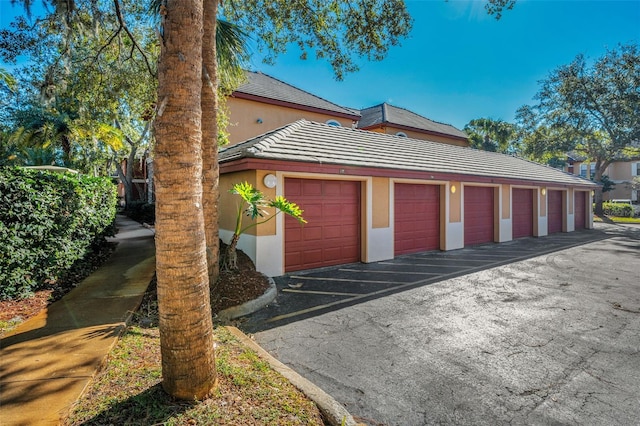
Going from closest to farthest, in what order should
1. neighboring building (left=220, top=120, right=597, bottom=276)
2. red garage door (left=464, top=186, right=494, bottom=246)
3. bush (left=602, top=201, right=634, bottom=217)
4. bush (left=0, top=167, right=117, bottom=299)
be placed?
bush (left=0, top=167, right=117, bottom=299) < neighboring building (left=220, top=120, right=597, bottom=276) < red garage door (left=464, top=186, right=494, bottom=246) < bush (left=602, top=201, right=634, bottom=217)

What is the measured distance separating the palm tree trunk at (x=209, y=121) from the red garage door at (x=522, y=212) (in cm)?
1448

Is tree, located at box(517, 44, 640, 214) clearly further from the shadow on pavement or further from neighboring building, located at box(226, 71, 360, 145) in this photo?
neighboring building, located at box(226, 71, 360, 145)

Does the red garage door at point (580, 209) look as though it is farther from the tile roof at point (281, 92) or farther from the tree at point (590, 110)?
the tile roof at point (281, 92)

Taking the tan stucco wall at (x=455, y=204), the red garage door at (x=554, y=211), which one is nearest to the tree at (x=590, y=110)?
the red garage door at (x=554, y=211)

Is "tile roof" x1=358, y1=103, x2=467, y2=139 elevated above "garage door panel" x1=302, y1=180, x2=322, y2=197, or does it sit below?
above

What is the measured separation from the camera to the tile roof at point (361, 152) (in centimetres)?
845

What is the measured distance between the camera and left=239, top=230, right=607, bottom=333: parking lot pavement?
18.7 ft

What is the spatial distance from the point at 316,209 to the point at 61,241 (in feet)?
18.7

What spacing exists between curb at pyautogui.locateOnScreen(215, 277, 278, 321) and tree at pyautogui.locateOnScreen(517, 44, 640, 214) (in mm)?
33035

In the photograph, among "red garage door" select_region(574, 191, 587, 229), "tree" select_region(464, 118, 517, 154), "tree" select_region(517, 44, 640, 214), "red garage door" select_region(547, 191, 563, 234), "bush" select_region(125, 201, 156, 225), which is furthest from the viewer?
"tree" select_region(464, 118, 517, 154)

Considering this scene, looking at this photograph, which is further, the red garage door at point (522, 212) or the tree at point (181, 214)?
the red garage door at point (522, 212)

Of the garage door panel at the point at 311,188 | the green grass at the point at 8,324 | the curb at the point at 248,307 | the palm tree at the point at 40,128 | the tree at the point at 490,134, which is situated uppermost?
the tree at the point at 490,134

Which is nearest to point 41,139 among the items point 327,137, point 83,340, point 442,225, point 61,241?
point 61,241

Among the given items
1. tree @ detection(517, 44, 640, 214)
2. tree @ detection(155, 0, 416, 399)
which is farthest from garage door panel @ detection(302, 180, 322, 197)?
tree @ detection(517, 44, 640, 214)
